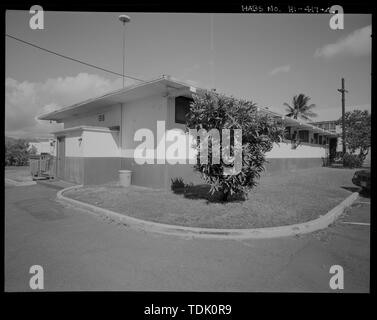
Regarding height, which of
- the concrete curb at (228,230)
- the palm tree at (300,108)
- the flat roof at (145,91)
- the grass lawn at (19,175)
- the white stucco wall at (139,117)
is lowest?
the concrete curb at (228,230)

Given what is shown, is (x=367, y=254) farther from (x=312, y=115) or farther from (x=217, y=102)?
(x=312, y=115)

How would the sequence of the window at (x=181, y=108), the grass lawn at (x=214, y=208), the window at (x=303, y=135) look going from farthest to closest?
the window at (x=303, y=135)
the window at (x=181, y=108)
the grass lawn at (x=214, y=208)

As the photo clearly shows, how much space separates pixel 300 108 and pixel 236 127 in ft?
131

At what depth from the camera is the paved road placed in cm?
309

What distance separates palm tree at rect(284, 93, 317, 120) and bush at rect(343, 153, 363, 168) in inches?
670

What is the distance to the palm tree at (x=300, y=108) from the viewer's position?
132 feet

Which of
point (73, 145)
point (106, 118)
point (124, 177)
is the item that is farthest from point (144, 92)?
point (73, 145)

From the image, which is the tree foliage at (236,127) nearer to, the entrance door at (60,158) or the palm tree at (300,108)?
the entrance door at (60,158)

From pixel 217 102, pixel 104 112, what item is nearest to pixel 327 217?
pixel 217 102

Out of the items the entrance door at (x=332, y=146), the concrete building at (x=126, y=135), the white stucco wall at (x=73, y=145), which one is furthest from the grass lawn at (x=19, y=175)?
the entrance door at (x=332, y=146)

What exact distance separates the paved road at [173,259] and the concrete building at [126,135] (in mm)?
4884

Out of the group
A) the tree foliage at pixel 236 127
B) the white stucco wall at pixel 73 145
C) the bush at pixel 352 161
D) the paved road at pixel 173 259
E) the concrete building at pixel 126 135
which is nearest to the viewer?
the paved road at pixel 173 259

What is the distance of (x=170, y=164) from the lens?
31.8 feet

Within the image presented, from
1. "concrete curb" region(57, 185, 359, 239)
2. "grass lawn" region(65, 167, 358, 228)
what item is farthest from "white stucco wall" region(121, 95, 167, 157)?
"concrete curb" region(57, 185, 359, 239)
